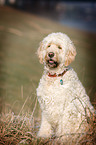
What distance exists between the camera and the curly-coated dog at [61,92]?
3.71 m

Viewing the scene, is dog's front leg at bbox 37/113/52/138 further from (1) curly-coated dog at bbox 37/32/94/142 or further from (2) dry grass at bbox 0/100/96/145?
(2) dry grass at bbox 0/100/96/145

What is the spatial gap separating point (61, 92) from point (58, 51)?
0.67 m

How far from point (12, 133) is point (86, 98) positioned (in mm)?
1303

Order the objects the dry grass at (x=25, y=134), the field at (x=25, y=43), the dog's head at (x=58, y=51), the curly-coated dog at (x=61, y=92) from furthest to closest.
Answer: the field at (x=25, y=43)
the dog's head at (x=58, y=51)
the curly-coated dog at (x=61, y=92)
the dry grass at (x=25, y=134)

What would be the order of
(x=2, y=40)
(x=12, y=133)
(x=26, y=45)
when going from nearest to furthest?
(x=12, y=133), (x=26, y=45), (x=2, y=40)

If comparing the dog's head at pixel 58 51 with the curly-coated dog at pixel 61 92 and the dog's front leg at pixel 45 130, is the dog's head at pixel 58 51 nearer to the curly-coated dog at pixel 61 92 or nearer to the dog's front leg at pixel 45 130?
the curly-coated dog at pixel 61 92

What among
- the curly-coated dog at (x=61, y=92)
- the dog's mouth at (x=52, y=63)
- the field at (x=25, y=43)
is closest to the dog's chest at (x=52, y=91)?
the curly-coated dog at (x=61, y=92)

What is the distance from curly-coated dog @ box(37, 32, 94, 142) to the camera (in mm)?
3711

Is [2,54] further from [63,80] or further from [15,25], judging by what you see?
[63,80]

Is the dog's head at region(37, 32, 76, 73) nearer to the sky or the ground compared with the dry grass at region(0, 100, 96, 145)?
nearer to the sky

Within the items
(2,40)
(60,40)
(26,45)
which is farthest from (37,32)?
(60,40)

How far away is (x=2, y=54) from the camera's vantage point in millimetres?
20516

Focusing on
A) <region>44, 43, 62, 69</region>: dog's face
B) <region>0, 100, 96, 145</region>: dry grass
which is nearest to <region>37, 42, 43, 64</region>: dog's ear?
<region>44, 43, 62, 69</region>: dog's face

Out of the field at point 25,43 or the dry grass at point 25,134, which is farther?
the field at point 25,43
